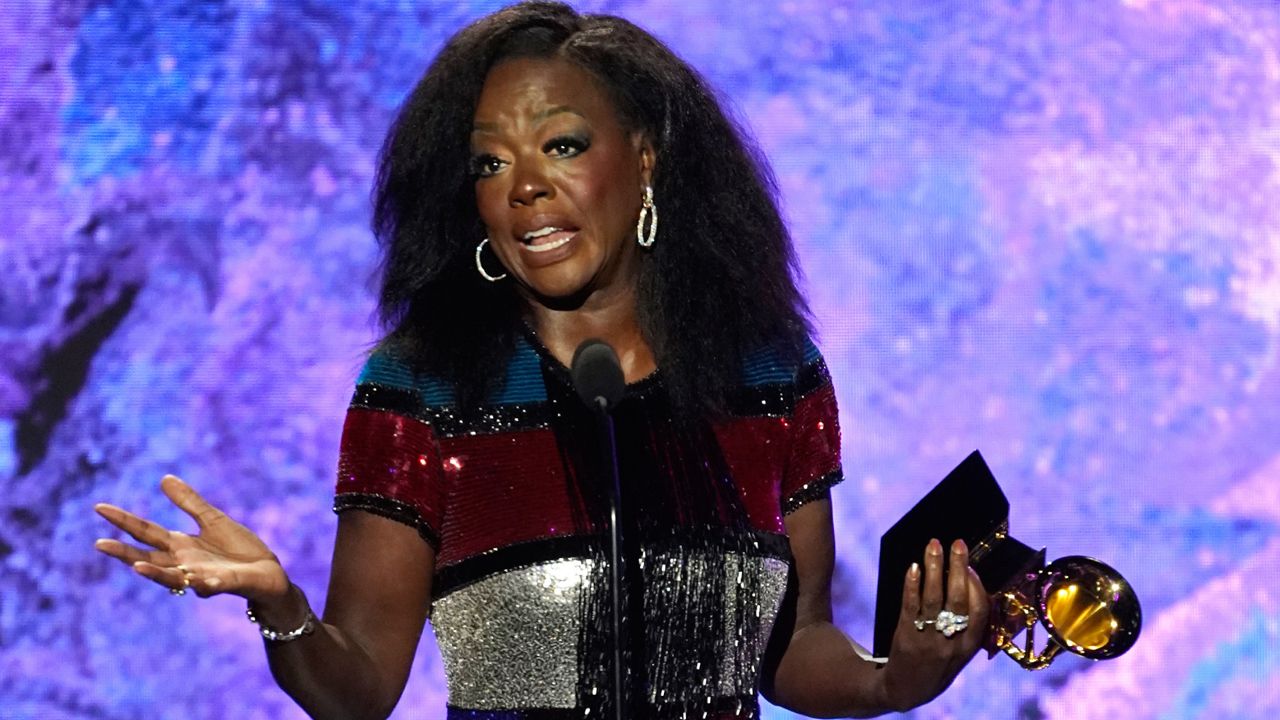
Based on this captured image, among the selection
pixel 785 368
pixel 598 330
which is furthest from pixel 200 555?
pixel 785 368

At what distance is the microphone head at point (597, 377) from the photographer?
1.73 meters

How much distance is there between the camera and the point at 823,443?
239cm

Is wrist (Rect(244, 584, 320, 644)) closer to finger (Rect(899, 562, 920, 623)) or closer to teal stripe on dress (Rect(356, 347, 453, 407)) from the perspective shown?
teal stripe on dress (Rect(356, 347, 453, 407))

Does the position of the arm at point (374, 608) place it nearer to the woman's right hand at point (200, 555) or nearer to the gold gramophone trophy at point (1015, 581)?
the woman's right hand at point (200, 555)

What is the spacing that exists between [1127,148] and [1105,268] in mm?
239

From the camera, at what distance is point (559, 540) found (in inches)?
83.6

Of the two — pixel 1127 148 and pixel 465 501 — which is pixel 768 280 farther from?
pixel 1127 148

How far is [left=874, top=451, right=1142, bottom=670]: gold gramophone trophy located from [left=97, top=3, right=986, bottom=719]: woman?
0.06 metres

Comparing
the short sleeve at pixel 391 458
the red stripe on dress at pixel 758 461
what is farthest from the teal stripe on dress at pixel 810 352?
the short sleeve at pixel 391 458

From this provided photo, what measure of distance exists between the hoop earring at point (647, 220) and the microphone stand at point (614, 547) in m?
0.63

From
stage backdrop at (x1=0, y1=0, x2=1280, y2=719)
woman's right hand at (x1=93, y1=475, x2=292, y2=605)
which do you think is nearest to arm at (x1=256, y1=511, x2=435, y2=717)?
woman's right hand at (x1=93, y1=475, x2=292, y2=605)

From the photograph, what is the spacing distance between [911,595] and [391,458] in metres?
0.64

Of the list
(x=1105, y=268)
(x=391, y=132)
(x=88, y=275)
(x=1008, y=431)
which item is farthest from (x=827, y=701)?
(x=88, y=275)

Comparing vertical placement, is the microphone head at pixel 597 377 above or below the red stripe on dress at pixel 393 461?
below
